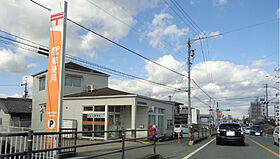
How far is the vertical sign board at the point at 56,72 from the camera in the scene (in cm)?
969

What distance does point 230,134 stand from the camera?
1655 cm

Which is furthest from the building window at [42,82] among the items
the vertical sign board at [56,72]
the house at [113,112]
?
the vertical sign board at [56,72]

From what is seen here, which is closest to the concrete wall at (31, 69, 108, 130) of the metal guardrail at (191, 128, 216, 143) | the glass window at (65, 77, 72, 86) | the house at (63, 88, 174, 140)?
the glass window at (65, 77, 72, 86)

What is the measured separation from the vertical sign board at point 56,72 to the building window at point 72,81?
1881 cm

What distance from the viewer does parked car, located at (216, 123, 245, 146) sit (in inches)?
646

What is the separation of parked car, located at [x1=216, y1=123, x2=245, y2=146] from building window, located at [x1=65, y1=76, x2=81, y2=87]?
18.7 m

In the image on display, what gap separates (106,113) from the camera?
21.1 meters

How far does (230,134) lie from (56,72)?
496 inches

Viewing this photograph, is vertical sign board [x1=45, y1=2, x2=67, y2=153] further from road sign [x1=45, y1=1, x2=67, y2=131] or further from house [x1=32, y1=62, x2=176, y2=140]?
house [x1=32, y1=62, x2=176, y2=140]

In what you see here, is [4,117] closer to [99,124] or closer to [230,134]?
[99,124]

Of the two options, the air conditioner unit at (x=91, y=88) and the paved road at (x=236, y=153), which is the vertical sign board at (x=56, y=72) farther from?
the air conditioner unit at (x=91, y=88)

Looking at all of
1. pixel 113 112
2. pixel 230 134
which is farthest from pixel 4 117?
pixel 230 134

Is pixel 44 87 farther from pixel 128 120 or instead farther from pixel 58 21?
pixel 58 21

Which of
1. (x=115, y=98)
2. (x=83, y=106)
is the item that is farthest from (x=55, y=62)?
(x=83, y=106)
